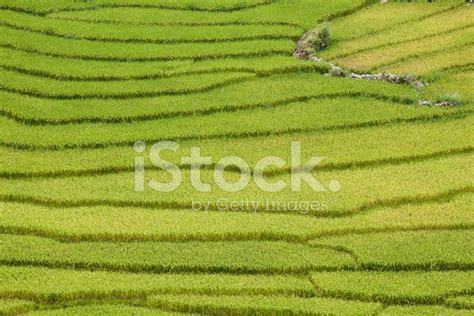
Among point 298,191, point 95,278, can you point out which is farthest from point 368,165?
point 95,278

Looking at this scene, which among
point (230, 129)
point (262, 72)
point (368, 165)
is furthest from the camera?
point (262, 72)

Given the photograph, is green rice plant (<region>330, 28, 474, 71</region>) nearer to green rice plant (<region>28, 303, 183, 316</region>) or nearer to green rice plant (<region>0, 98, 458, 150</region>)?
green rice plant (<region>0, 98, 458, 150</region>)

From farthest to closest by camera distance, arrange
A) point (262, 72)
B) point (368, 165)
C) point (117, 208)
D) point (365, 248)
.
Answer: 1. point (262, 72)
2. point (368, 165)
3. point (117, 208)
4. point (365, 248)

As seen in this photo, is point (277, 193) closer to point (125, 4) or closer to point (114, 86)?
point (114, 86)

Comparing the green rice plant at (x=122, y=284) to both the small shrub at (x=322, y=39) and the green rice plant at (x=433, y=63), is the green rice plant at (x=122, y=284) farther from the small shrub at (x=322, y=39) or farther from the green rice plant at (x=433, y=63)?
the small shrub at (x=322, y=39)

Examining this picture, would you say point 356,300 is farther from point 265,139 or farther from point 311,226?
point 265,139

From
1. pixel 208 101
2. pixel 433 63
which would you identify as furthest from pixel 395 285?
pixel 433 63
